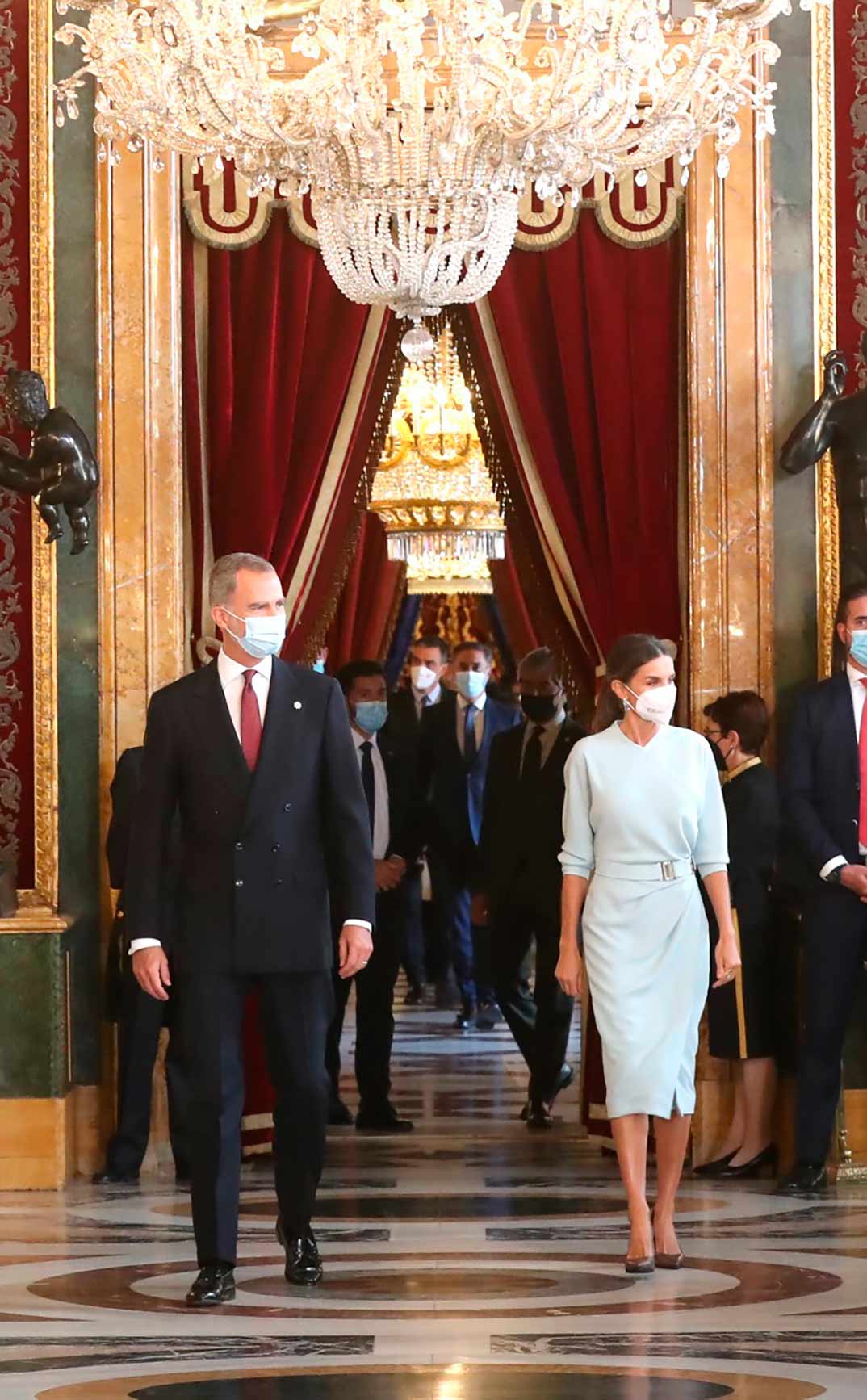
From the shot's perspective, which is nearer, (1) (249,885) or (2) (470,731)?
(1) (249,885)

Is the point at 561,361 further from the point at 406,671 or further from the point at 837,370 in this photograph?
the point at 406,671

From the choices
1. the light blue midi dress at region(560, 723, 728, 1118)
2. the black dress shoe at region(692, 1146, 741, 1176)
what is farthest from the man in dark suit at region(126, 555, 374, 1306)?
the black dress shoe at region(692, 1146, 741, 1176)

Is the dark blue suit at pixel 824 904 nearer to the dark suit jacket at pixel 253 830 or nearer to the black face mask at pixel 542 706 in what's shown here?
the black face mask at pixel 542 706

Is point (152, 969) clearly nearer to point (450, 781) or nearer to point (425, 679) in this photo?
point (450, 781)

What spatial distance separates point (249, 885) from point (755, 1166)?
247cm

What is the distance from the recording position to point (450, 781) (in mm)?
10023

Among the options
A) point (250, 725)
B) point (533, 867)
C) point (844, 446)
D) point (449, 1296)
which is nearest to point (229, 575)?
point (250, 725)

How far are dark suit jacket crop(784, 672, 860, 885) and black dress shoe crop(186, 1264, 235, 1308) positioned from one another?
2.35m

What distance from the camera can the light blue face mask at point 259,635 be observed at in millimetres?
5234

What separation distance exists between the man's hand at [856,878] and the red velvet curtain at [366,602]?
527 cm

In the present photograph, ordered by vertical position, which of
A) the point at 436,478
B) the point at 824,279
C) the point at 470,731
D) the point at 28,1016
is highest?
the point at 436,478

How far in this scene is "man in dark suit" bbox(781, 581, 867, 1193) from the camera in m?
6.71

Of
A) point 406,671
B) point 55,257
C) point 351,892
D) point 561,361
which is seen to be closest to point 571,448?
point 561,361

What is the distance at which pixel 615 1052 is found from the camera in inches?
216
